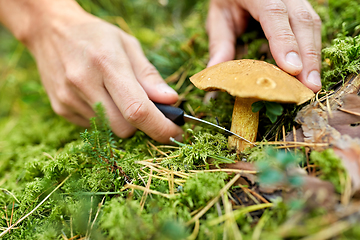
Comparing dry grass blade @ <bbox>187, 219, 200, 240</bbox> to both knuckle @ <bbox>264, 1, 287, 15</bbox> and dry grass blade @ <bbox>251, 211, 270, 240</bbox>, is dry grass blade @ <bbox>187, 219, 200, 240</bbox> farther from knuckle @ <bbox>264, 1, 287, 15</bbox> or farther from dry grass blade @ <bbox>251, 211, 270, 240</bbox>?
knuckle @ <bbox>264, 1, 287, 15</bbox>

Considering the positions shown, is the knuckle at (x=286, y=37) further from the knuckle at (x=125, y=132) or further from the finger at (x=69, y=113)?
the finger at (x=69, y=113)

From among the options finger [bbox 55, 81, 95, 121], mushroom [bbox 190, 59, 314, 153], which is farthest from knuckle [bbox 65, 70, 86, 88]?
mushroom [bbox 190, 59, 314, 153]

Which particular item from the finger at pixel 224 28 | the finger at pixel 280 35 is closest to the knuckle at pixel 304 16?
the finger at pixel 280 35

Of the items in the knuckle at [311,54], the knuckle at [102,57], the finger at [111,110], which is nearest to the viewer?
the knuckle at [311,54]

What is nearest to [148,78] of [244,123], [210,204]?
[244,123]

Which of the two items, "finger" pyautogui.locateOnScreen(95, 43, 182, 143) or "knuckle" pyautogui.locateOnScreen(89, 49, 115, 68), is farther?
"knuckle" pyautogui.locateOnScreen(89, 49, 115, 68)
